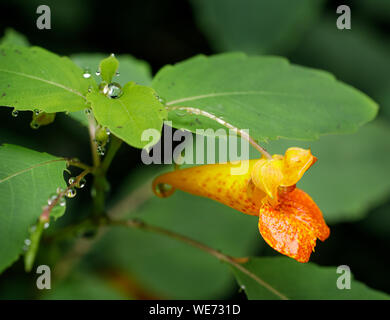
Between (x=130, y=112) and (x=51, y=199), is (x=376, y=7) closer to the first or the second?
(x=130, y=112)

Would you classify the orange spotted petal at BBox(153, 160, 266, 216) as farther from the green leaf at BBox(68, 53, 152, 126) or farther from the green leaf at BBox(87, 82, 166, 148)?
the green leaf at BBox(68, 53, 152, 126)

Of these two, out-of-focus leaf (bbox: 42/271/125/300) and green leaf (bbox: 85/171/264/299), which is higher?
green leaf (bbox: 85/171/264/299)

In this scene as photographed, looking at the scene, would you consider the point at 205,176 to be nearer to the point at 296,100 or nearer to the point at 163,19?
the point at 296,100

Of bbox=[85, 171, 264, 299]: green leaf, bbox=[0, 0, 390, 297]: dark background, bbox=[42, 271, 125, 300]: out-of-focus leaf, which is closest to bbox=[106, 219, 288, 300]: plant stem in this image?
bbox=[42, 271, 125, 300]: out-of-focus leaf

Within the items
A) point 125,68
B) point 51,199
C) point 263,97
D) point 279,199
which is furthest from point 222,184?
point 125,68

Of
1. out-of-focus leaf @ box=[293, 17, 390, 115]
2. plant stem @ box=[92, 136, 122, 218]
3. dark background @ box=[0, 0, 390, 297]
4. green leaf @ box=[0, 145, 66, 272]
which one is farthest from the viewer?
out-of-focus leaf @ box=[293, 17, 390, 115]

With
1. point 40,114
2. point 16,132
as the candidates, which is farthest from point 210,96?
point 16,132

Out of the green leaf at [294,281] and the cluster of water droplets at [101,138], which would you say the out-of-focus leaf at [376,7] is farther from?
the cluster of water droplets at [101,138]
